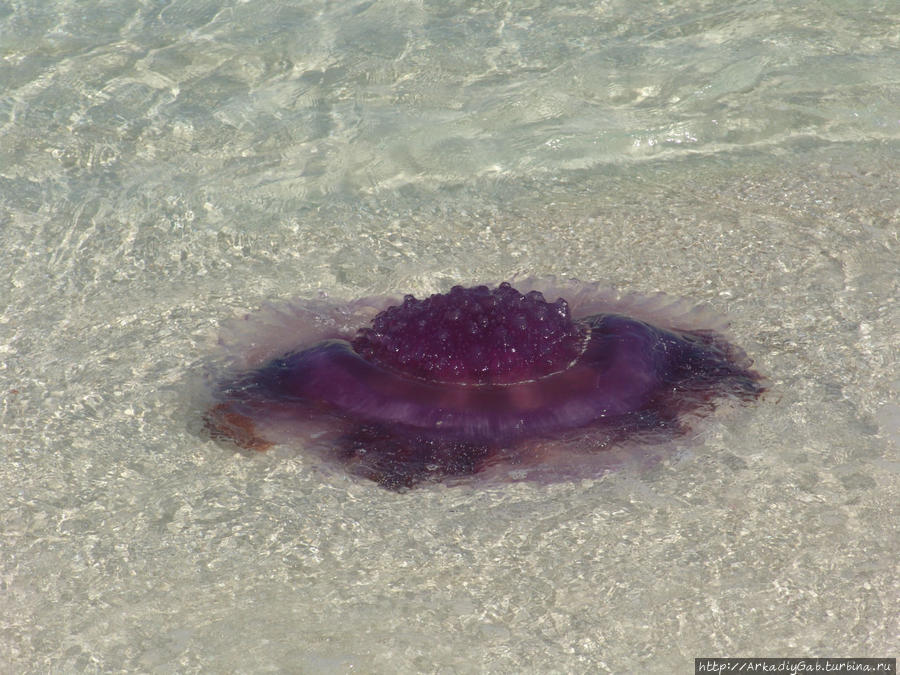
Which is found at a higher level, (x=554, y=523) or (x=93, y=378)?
(x=93, y=378)

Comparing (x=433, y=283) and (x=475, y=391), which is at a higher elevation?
(x=475, y=391)

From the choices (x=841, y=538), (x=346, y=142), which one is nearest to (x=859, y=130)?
(x=346, y=142)

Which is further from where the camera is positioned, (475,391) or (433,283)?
(433,283)

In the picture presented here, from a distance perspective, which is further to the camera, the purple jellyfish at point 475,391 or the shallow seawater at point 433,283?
the purple jellyfish at point 475,391

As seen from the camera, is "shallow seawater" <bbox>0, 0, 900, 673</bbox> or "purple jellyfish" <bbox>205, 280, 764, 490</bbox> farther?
"purple jellyfish" <bbox>205, 280, 764, 490</bbox>

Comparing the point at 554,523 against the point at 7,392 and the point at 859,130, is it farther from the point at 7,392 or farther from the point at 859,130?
the point at 859,130
